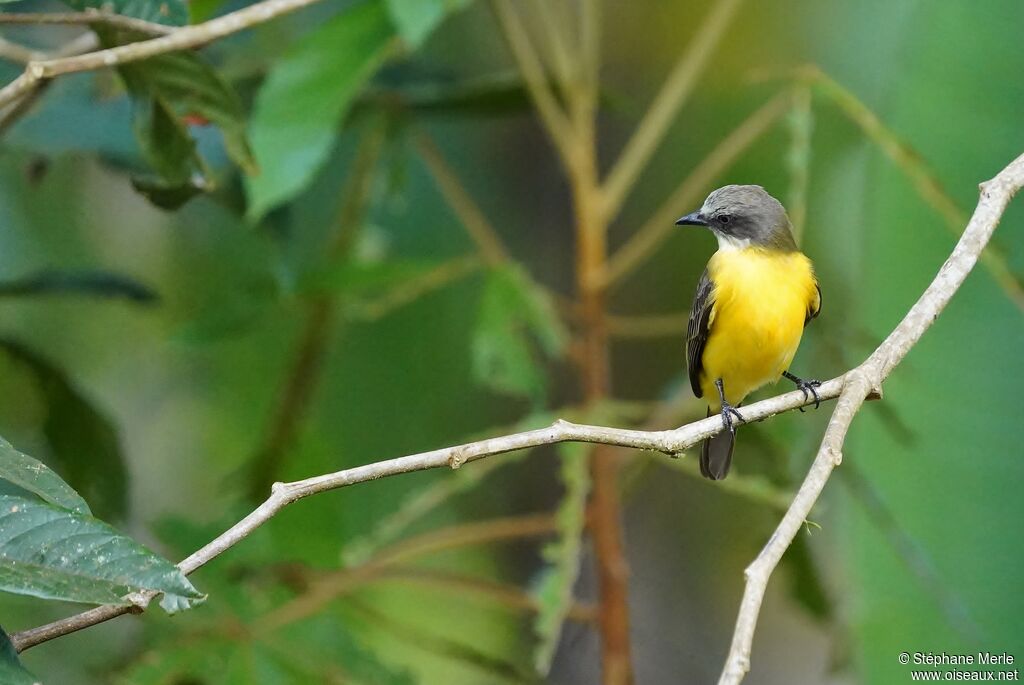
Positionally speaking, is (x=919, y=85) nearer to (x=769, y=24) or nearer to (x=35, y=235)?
(x=769, y=24)

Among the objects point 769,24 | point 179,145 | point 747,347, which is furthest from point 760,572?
point 769,24

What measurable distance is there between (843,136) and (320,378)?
165 centimetres

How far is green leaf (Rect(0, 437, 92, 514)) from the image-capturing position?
4.31ft

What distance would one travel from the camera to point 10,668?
122 cm

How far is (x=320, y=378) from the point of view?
3594mm

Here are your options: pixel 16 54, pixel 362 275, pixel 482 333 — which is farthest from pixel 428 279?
pixel 16 54

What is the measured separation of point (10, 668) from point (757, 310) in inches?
70.6

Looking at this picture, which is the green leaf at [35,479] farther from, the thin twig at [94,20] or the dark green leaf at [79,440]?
the dark green leaf at [79,440]

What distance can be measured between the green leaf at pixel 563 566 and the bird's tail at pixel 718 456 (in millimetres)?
476

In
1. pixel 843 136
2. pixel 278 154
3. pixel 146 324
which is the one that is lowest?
pixel 146 324

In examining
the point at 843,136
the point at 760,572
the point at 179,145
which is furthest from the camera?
the point at 843,136

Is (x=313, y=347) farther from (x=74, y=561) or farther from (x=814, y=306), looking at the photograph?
(x=74, y=561)

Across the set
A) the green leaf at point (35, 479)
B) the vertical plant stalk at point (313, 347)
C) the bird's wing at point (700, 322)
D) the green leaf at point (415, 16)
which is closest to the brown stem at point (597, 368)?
the bird's wing at point (700, 322)

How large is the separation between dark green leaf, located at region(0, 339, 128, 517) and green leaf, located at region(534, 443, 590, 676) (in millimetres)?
954
